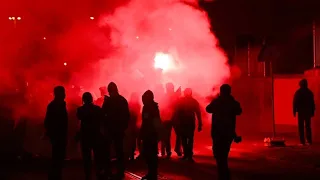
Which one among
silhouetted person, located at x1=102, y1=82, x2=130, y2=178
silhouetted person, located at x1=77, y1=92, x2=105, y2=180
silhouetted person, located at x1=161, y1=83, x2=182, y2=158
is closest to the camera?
silhouetted person, located at x1=77, y1=92, x2=105, y2=180

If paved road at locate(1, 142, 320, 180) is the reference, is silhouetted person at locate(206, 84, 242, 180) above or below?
above

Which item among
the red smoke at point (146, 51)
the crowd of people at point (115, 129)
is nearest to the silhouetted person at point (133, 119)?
the crowd of people at point (115, 129)

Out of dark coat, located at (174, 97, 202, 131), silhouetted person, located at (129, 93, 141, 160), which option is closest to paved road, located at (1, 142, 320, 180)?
silhouetted person, located at (129, 93, 141, 160)

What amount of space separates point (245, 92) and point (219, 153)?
1477cm

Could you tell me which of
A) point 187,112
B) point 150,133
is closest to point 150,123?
point 150,133

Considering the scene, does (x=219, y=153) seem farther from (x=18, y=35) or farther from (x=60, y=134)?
(x=18, y=35)

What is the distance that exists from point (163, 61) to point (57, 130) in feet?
34.0

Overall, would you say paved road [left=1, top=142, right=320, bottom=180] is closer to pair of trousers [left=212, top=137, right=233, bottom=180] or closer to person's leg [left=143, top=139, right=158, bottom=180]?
person's leg [left=143, top=139, right=158, bottom=180]

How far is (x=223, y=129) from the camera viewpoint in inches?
465

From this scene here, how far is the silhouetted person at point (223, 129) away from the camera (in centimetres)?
1177

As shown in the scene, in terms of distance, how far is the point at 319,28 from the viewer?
2225 centimetres

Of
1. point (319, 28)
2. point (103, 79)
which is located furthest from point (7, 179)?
point (319, 28)

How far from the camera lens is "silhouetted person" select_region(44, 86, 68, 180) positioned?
12516 mm

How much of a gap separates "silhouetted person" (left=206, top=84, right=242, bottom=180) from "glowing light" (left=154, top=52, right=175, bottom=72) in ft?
33.5
